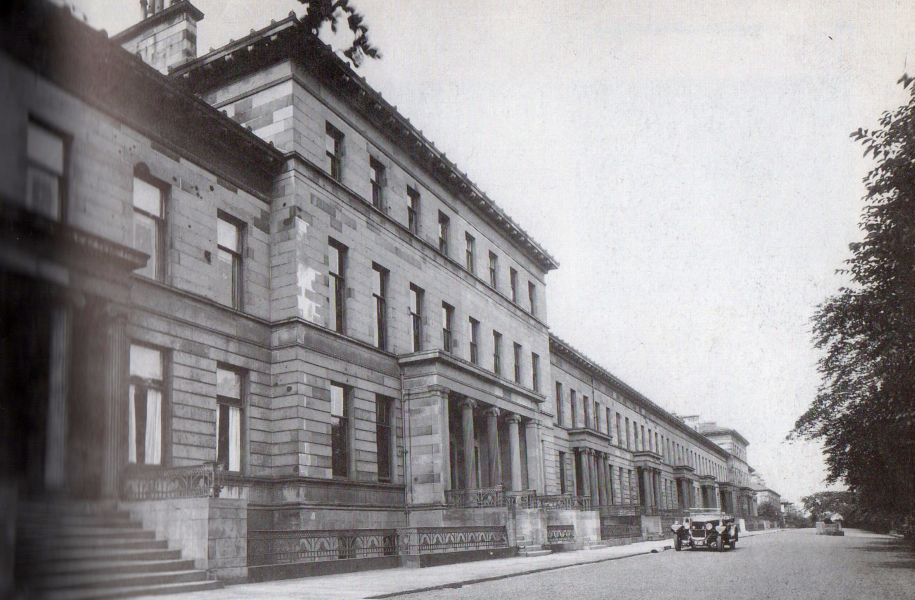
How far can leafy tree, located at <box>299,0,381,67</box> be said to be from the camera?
6.34 meters

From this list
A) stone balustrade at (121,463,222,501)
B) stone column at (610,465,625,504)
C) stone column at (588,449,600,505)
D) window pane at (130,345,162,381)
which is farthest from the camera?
stone column at (610,465,625,504)

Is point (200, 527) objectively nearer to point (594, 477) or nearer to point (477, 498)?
point (477, 498)

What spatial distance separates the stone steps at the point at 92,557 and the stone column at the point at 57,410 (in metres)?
0.20

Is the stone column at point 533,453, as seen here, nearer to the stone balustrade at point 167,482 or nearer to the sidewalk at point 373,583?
the sidewalk at point 373,583

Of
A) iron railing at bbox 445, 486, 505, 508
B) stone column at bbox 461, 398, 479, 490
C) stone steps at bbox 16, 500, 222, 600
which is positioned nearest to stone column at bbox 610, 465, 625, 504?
stone column at bbox 461, 398, 479, 490

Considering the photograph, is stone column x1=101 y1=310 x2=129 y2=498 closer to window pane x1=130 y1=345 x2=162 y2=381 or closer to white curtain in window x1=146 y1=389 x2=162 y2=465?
window pane x1=130 y1=345 x2=162 y2=381

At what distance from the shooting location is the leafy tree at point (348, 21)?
20.8 feet

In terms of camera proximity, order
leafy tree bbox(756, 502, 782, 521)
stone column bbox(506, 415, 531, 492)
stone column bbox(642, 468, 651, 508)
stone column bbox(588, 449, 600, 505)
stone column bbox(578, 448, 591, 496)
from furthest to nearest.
Result: leafy tree bbox(756, 502, 782, 521)
stone column bbox(642, 468, 651, 508)
stone column bbox(588, 449, 600, 505)
stone column bbox(578, 448, 591, 496)
stone column bbox(506, 415, 531, 492)

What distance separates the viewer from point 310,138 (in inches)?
933

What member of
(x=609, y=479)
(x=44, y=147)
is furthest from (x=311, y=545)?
(x=609, y=479)

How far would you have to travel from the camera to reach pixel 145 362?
18.0m

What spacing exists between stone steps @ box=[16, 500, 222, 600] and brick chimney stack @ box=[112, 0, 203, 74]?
15.9 metres

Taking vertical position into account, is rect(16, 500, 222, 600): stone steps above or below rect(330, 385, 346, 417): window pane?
below

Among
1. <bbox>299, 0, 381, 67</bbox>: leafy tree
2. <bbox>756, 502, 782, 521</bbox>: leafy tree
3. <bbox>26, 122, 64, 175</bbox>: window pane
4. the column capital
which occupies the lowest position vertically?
<bbox>756, 502, 782, 521</bbox>: leafy tree
